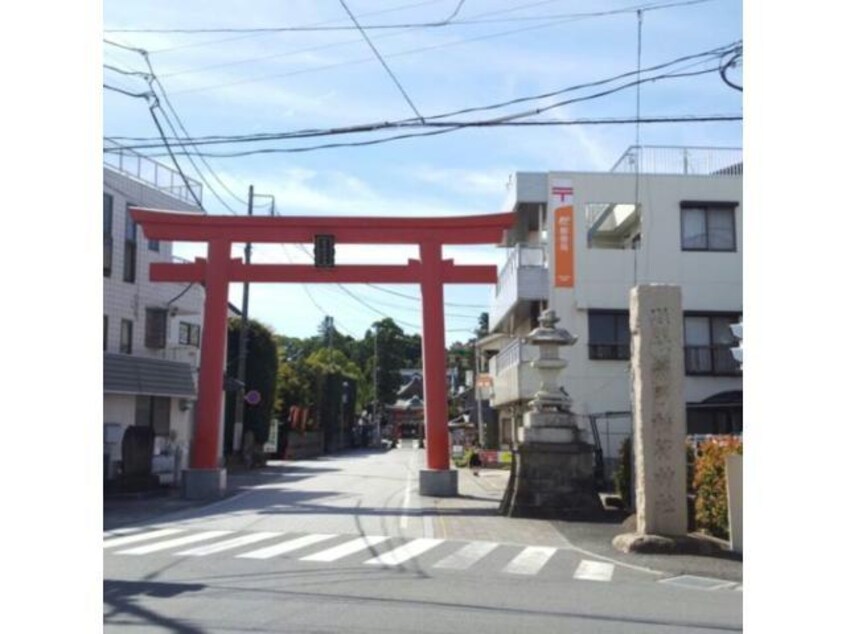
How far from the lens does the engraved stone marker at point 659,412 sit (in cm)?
1444

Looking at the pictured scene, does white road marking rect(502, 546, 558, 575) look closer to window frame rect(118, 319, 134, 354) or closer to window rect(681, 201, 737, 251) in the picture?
window rect(681, 201, 737, 251)

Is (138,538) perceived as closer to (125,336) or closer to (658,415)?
(658,415)

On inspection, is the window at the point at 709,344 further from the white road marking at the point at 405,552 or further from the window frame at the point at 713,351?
the white road marking at the point at 405,552

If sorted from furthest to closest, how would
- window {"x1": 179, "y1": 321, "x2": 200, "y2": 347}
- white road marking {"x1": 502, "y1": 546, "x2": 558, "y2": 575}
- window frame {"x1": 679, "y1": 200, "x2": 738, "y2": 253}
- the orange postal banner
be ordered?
1. window {"x1": 179, "y1": 321, "x2": 200, "y2": 347}
2. window frame {"x1": 679, "y1": 200, "x2": 738, "y2": 253}
3. the orange postal banner
4. white road marking {"x1": 502, "y1": 546, "x2": 558, "y2": 575}

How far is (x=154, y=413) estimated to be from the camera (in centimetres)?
3017

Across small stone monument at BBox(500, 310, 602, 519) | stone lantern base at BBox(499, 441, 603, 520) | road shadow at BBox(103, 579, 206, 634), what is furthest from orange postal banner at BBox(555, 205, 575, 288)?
road shadow at BBox(103, 579, 206, 634)

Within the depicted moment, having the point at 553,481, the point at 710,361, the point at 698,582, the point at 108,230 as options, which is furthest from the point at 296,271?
the point at 710,361

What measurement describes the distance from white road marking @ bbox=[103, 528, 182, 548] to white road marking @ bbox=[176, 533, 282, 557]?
1382 mm

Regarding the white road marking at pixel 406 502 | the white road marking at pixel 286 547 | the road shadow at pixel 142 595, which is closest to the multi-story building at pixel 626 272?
the white road marking at pixel 406 502

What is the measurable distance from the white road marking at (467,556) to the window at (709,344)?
16216mm

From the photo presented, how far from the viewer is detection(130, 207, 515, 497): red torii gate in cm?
2117

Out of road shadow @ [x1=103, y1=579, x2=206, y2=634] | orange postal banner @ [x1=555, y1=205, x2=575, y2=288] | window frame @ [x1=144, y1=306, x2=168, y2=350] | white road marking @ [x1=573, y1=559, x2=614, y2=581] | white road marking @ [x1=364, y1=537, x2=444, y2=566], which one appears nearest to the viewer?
road shadow @ [x1=103, y1=579, x2=206, y2=634]

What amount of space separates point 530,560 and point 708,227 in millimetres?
19151

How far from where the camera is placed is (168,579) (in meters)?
10.2
